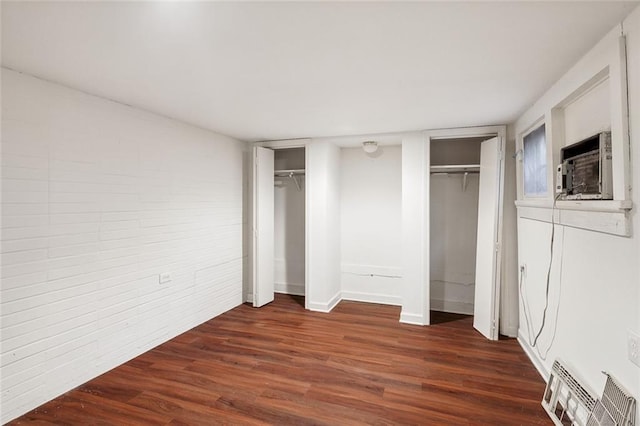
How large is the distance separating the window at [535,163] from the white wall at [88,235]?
11.5 feet

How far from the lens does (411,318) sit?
12.7 ft

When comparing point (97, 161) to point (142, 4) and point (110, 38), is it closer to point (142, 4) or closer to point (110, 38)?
point (110, 38)

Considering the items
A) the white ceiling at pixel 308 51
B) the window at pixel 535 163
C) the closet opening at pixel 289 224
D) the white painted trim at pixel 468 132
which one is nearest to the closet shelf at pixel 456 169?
the white painted trim at pixel 468 132

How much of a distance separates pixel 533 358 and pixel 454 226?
1.81 metres

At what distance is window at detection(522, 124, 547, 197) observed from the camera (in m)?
2.62

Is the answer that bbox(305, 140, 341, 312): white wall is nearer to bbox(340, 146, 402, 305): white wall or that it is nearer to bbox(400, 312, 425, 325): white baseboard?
bbox(340, 146, 402, 305): white wall

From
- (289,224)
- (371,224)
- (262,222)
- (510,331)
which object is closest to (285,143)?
(262,222)

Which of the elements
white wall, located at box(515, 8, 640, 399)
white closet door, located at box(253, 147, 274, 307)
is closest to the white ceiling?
white wall, located at box(515, 8, 640, 399)

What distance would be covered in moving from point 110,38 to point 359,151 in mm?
3471

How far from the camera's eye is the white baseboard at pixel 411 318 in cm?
382

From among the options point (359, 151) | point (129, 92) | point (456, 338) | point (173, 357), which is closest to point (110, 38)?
point (129, 92)

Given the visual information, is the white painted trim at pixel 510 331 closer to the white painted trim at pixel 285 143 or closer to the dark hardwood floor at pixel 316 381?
the dark hardwood floor at pixel 316 381

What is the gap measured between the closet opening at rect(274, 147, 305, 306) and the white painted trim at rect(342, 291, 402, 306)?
0.75 m

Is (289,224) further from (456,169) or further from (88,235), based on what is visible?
(88,235)
